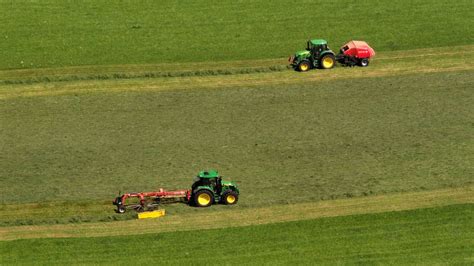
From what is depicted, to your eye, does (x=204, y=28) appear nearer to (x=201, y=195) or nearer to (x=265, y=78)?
(x=265, y=78)

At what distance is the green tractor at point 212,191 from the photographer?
4272cm

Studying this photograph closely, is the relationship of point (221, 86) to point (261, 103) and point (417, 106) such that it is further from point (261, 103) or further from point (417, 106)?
point (417, 106)

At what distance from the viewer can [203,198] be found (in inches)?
1688

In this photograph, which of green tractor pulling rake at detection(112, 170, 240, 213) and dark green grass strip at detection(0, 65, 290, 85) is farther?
dark green grass strip at detection(0, 65, 290, 85)

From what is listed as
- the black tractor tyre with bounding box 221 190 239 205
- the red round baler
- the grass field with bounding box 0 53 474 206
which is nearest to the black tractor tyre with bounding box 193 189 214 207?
the black tractor tyre with bounding box 221 190 239 205

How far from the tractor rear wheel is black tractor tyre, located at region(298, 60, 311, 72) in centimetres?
77

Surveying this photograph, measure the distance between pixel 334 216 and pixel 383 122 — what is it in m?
10.9

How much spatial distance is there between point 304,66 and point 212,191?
56.3 feet

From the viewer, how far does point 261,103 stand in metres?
53.8

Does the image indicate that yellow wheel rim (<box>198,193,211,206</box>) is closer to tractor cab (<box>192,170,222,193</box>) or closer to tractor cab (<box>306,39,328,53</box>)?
tractor cab (<box>192,170,222,193</box>)

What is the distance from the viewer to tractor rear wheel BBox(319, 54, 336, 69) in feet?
189

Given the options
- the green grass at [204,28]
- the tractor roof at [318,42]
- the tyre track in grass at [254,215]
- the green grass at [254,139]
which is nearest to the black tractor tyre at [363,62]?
the green grass at [254,139]

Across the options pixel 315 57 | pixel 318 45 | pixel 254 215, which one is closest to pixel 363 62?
pixel 315 57

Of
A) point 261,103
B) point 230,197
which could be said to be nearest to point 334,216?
point 230,197
